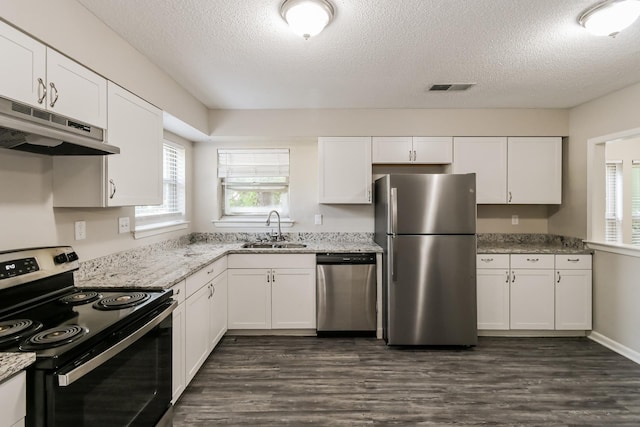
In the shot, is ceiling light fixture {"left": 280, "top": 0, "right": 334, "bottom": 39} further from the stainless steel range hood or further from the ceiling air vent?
the ceiling air vent

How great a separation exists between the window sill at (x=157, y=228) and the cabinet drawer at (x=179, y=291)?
0.84m

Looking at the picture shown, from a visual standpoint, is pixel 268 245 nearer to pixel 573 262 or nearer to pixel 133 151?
pixel 133 151

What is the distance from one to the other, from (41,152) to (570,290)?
14.8 ft

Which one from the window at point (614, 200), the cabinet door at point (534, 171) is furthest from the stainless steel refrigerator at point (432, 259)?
the window at point (614, 200)

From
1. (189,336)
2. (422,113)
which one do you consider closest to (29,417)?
(189,336)

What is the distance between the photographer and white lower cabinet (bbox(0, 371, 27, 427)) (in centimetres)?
89

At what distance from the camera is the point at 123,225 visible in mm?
2418

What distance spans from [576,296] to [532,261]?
58cm

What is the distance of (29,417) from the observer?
0.98 metres

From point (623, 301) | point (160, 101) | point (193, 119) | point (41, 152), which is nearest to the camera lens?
point (41, 152)

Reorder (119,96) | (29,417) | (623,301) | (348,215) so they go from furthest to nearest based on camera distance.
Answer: (348,215) → (623,301) → (119,96) → (29,417)

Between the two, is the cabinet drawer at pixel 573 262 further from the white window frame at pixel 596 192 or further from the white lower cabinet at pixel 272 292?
the white lower cabinet at pixel 272 292

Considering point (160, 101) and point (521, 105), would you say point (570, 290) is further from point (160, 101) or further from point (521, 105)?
point (160, 101)

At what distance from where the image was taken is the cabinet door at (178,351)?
196 centimetres
